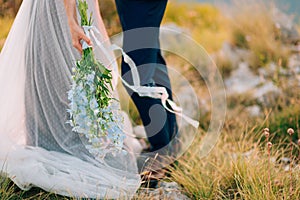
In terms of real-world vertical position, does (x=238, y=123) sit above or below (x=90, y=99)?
below

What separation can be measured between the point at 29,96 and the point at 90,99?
47 cm

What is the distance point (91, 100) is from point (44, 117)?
0.46m

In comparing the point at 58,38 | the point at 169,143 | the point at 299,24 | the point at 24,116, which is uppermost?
the point at 58,38

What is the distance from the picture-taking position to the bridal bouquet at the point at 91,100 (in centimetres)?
224

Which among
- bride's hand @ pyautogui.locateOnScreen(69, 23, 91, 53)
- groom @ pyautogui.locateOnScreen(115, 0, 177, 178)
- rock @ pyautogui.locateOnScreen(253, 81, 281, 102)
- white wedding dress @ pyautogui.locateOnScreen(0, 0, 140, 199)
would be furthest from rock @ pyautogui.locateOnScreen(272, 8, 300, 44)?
bride's hand @ pyautogui.locateOnScreen(69, 23, 91, 53)

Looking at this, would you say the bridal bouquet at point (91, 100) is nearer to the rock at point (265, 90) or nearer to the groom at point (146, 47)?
the groom at point (146, 47)

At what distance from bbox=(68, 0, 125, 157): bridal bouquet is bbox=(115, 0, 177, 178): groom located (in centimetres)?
31

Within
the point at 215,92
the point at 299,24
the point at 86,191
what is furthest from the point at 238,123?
the point at 299,24

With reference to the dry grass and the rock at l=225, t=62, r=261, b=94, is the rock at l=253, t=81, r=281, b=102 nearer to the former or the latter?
the rock at l=225, t=62, r=261, b=94

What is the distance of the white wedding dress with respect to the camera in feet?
7.93

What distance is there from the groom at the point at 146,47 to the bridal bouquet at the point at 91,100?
31 centimetres

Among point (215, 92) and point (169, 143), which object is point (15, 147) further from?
point (215, 92)

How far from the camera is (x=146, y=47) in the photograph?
2.62 metres

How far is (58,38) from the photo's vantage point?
2527mm
